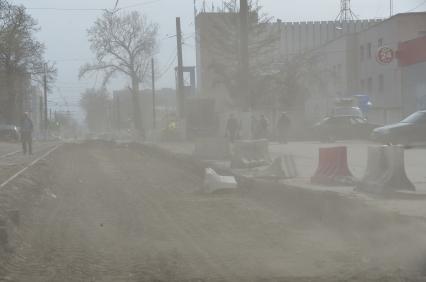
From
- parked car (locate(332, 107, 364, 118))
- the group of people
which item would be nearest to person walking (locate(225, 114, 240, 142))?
the group of people

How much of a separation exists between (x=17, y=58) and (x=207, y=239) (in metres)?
58.9

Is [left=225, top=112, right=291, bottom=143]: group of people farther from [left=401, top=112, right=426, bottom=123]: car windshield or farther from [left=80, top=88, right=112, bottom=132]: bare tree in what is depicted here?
[left=80, top=88, right=112, bottom=132]: bare tree

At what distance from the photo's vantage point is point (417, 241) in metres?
8.05

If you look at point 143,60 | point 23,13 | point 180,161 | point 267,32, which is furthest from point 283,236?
point 143,60

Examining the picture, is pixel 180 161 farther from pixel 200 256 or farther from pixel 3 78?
pixel 3 78

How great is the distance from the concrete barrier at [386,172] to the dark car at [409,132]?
46.9 ft

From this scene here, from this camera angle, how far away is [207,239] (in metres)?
8.84

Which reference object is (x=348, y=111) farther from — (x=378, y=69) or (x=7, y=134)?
(x=7, y=134)

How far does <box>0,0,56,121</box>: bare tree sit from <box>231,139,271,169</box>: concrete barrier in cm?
3989

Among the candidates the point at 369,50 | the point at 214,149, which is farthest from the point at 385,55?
the point at 214,149

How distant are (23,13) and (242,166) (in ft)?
146

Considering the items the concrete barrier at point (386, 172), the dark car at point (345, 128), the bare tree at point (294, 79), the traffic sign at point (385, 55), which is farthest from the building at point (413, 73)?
the concrete barrier at point (386, 172)

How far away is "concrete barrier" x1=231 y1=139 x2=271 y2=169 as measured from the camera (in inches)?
782

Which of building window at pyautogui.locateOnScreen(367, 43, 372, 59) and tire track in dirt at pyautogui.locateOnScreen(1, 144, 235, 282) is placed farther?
building window at pyautogui.locateOnScreen(367, 43, 372, 59)
